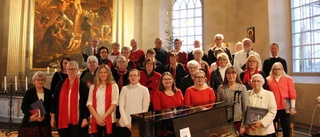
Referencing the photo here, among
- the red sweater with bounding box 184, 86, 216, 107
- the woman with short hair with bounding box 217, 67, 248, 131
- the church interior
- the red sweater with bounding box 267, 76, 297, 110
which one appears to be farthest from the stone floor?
the red sweater with bounding box 184, 86, 216, 107

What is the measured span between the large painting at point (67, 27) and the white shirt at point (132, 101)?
7.03m

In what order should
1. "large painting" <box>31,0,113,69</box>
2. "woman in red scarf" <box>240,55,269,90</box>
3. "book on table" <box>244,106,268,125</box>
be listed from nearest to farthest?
1. "book on table" <box>244,106,268,125</box>
2. "woman in red scarf" <box>240,55,269,90</box>
3. "large painting" <box>31,0,113,69</box>

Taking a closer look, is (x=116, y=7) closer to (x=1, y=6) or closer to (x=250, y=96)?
(x=1, y=6)

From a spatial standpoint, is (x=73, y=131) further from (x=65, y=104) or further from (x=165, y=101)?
(x=165, y=101)

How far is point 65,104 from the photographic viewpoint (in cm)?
386

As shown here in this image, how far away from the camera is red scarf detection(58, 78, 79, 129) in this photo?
150 inches

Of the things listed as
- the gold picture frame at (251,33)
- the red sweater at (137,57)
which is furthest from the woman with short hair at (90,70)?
the gold picture frame at (251,33)

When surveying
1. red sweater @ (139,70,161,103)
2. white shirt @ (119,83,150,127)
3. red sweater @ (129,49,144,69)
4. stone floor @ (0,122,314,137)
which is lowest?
stone floor @ (0,122,314,137)

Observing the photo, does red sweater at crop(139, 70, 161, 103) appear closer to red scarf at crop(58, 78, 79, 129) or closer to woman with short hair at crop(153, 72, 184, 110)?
woman with short hair at crop(153, 72, 184, 110)

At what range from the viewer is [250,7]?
356 inches

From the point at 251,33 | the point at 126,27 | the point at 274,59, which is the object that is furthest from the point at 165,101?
the point at 126,27

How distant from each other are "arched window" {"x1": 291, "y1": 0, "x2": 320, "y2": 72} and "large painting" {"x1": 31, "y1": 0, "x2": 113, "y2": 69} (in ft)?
22.7

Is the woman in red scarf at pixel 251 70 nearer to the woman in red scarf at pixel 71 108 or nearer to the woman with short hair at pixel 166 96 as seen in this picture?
the woman with short hair at pixel 166 96

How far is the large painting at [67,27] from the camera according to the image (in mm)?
10172
